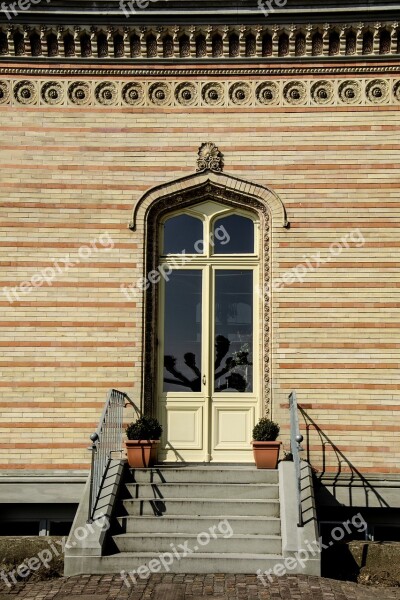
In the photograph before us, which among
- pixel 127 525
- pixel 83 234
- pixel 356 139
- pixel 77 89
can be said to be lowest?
pixel 127 525

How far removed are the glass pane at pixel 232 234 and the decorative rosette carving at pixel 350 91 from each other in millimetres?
2533

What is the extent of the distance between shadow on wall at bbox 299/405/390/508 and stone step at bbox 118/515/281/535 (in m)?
1.59

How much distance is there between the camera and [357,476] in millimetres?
10000

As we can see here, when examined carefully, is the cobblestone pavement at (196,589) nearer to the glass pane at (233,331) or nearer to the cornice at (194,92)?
the glass pane at (233,331)

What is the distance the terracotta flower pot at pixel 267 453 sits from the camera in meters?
9.69

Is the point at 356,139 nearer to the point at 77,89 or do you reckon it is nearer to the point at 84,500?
the point at 77,89

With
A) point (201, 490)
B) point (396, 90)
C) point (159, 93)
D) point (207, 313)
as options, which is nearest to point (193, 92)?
point (159, 93)

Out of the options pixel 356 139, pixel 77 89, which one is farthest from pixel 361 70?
pixel 77 89

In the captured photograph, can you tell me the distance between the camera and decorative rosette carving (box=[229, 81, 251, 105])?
1118 cm

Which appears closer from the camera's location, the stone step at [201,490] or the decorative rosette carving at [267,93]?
the stone step at [201,490]

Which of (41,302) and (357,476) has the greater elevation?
(41,302)

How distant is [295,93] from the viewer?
11148 millimetres

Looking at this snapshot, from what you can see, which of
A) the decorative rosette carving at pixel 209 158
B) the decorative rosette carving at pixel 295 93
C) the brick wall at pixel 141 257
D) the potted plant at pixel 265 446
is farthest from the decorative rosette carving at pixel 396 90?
the potted plant at pixel 265 446

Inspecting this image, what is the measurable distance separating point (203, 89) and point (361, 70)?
2.61 metres
